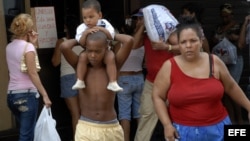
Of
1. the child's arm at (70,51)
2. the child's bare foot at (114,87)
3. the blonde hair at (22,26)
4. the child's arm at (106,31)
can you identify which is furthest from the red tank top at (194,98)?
the blonde hair at (22,26)

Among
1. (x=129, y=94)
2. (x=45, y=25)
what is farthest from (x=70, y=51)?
(x=45, y=25)

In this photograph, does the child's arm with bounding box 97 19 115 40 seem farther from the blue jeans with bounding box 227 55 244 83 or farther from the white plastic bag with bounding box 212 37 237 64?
the blue jeans with bounding box 227 55 244 83

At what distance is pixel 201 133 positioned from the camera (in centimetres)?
452

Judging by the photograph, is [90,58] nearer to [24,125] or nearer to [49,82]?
[24,125]

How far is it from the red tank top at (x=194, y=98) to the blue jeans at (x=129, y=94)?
7.94ft

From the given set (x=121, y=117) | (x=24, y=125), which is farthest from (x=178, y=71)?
(x=121, y=117)

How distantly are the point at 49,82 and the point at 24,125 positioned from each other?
1.48 metres

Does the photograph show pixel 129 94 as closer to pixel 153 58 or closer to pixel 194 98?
pixel 153 58

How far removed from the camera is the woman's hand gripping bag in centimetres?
Result: 606

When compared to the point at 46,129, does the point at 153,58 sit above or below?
above

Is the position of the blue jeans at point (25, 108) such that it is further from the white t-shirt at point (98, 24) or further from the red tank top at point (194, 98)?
the red tank top at point (194, 98)

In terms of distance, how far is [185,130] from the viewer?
455 centimetres

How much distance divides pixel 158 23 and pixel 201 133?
1.90 meters

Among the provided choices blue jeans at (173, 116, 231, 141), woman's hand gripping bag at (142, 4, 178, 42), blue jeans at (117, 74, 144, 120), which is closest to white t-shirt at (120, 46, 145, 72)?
blue jeans at (117, 74, 144, 120)
